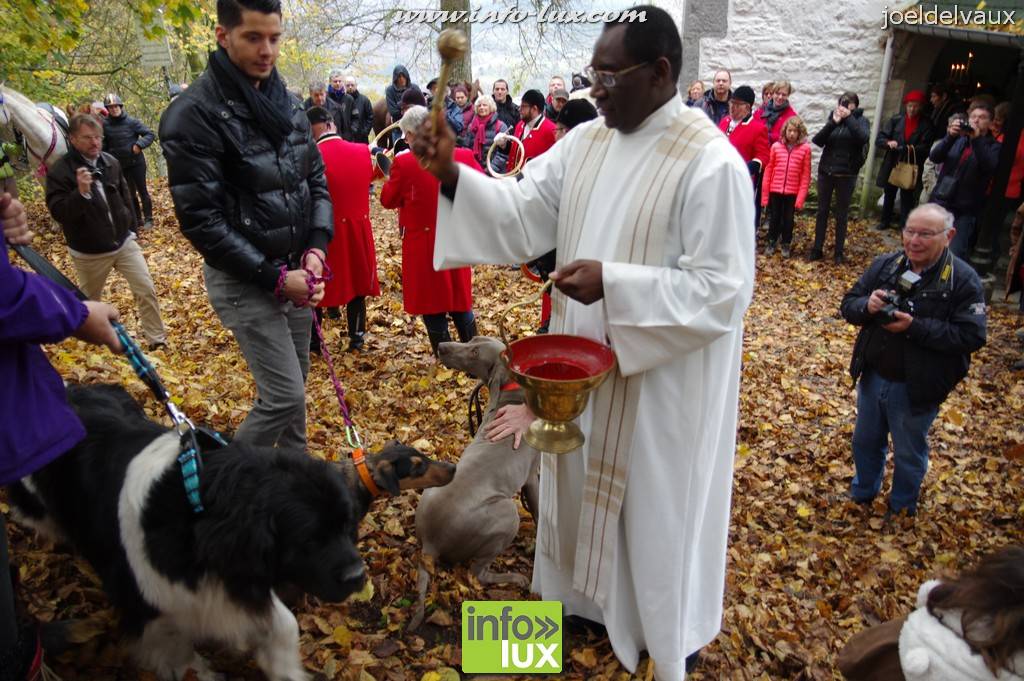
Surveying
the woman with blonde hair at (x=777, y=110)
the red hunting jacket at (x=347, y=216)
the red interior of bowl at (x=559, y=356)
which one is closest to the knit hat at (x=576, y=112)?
the red hunting jacket at (x=347, y=216)

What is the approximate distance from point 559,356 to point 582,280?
42 centimetres

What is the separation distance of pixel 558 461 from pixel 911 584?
116 inches

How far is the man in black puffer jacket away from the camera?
10.6m

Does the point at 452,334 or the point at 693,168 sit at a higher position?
the point at 693,168

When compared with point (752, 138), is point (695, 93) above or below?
above

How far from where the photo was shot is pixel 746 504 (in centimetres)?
518

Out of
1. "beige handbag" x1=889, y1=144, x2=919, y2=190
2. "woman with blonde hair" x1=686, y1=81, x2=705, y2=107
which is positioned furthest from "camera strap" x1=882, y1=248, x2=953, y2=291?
"woman with blonde hair" x1=686, y1=81, x2=705, y2=107

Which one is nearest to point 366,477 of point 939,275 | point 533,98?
point 939,275

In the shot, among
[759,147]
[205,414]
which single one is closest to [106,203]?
[205,414]

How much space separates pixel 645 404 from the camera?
9.11 feet

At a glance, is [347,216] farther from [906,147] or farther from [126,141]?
[906,147]

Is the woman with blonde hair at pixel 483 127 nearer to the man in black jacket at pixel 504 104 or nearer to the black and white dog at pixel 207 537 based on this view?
the man in black jacket at pixel 504 104

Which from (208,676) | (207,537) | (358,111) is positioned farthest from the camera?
(358,111)

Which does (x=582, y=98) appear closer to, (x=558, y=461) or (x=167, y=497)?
(x=558, y=461)
